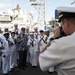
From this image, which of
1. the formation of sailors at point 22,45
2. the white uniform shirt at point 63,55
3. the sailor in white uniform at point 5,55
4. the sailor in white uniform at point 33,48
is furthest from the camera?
the sailor in white uniform at point 33,48

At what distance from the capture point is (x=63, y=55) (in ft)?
4.82

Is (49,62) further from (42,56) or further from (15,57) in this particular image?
(15,57)

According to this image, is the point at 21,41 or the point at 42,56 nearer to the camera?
the point at 42,56

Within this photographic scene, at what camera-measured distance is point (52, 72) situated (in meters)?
9.59

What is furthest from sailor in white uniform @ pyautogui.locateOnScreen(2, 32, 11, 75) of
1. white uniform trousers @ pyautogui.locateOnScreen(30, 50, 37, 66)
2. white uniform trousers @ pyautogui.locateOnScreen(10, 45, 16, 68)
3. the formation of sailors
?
white uniform trousers @ pyautogui.locateOnScreen(30, 50, 37, 66)

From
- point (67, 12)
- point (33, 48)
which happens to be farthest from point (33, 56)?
point (67, 12)

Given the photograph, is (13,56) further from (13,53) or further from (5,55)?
(5,55)

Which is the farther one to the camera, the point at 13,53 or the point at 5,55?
the point at 13,53

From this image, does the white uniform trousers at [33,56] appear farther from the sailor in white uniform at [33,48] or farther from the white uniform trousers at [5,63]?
the white uniform trousers at [5,63]

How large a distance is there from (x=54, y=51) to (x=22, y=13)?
45.1 metres

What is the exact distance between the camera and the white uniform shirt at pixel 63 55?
1.47 metres

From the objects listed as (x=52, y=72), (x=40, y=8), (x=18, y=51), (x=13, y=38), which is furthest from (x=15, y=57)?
(x=40, y=8)

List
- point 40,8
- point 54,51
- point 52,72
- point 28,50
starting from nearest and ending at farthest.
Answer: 1. point 54,51
2. point 52,72
3. point 28,50
4. point 40,8

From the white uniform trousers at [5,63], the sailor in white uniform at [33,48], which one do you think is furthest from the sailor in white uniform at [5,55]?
the sailor in white uniform at [33,48]
